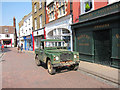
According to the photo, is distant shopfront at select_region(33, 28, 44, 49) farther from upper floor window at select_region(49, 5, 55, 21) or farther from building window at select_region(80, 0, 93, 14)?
building window at select_region(80, 0, 93, 14)

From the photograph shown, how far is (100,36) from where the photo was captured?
8.66 metres

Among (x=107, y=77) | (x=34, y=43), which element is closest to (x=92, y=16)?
(x=107, y=77)

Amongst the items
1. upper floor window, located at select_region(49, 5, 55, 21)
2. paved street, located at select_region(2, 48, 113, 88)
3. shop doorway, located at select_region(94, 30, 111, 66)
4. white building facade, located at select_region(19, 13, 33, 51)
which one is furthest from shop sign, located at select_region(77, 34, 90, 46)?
white building facade, located at select_region(19, 13, 33, 51)

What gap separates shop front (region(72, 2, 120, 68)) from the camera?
698 centimetres

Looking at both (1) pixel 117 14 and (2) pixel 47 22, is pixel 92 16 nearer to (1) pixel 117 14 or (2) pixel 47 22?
(1) pixel 117 14

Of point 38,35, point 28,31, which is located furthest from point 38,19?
point 28,31

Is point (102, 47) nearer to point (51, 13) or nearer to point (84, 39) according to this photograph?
point (84, 39)

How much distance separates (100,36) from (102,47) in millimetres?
927

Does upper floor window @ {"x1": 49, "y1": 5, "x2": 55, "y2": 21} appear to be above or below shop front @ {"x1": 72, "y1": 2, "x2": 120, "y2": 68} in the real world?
above

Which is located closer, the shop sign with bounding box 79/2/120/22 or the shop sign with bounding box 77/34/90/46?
the shop sign with bounding box 79/2/120/22

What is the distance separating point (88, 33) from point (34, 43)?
16.3 metres

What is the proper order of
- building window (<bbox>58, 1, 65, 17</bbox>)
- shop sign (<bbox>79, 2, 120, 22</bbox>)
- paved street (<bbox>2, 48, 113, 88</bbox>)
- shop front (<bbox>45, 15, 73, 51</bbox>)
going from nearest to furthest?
paved street (<bbox>2, 48, 113, 88</bbox>) → shop sign (<bbox>79, 2, 120, 22</bbox>) → shop front (<bbox>45, 15, 73, 51</bbox>) → building window (<bbox>58, 1, 65, 17</bbox>)

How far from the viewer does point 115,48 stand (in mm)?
7043

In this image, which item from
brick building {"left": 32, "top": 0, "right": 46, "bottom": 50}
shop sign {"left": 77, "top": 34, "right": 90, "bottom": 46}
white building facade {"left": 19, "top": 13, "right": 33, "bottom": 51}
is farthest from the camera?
white building facade {"left": 19, "top": 13, "right": 33, "bottom": 51}
